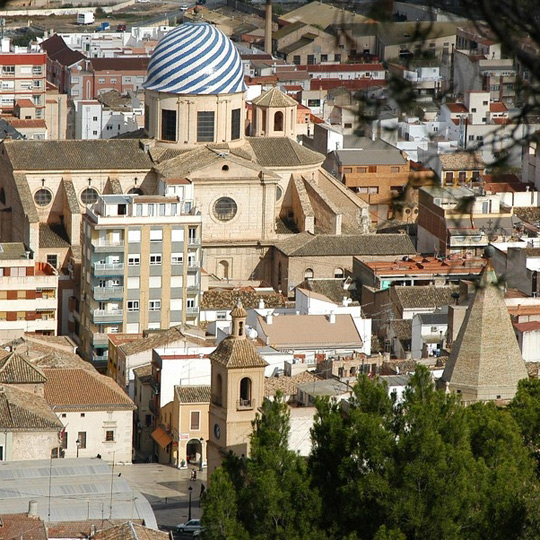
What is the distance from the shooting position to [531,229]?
5284cm

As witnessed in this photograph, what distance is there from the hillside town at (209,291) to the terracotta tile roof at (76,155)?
0.17 ft

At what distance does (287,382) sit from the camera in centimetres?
3922

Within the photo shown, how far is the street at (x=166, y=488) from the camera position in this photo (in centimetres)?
3509

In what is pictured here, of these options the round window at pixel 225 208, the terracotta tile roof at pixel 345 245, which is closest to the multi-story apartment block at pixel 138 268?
the terracotta tile roof at pixel 345 245

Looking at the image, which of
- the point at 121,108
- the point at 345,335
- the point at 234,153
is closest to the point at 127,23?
the point at 121,108

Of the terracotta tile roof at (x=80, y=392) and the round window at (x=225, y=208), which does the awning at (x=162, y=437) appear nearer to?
the terracotta tile roof at (x=80, y=392)

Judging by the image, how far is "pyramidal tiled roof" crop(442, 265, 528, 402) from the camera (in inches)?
1324

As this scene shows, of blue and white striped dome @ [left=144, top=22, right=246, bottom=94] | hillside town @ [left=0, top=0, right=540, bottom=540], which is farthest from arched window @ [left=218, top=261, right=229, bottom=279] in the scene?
blue and white striped dome @ [left=144, top=22, right=246, bottom=94]

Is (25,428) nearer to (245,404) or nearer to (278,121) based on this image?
(245,404)

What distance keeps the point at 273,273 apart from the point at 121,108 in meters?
23.4

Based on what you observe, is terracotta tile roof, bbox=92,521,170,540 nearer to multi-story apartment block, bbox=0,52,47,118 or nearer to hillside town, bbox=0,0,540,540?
hillside town, bbox=0,0,540,540

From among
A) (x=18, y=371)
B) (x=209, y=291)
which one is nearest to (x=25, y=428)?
(x=18, y=371)

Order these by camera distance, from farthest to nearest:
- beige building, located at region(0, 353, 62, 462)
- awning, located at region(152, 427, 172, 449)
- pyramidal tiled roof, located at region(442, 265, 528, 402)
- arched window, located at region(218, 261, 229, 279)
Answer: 1. arched window, located at region(218, 261, 229, 279)
2. awning, located at region(152, 427, 172, 449)
3. beige building, located at region(0, 353, 62, 462)
4. pyramidal tiled roof, located at region(442, 265, 528, 402)

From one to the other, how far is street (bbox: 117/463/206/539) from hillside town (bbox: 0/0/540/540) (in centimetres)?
6
